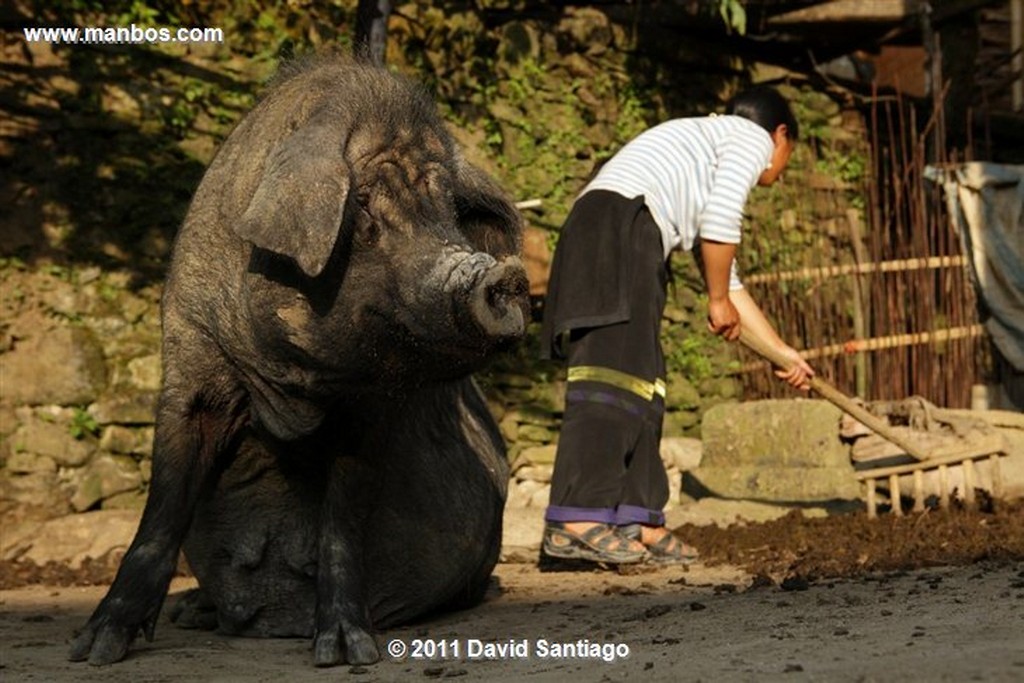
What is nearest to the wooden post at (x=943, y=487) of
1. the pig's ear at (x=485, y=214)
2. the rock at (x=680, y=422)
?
the rock at (x=680, y=422)

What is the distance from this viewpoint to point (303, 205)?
349 centimetres

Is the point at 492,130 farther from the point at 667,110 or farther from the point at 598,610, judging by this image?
the point at 598,610

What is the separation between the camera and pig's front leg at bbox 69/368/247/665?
3803mm

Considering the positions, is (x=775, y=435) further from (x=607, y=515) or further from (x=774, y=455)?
(x=607, y=515)

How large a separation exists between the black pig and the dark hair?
207 centimetres

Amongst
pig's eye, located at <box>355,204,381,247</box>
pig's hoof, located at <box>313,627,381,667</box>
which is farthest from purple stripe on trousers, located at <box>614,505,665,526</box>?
pig's eye, located at <box>355,204,381,247</box>

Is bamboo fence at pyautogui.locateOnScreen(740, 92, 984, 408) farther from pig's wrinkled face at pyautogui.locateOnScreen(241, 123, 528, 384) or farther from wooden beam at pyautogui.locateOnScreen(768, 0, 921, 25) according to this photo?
pig's wrinkled face at pyautogui.locateOnScreen(241, 123, 528, 384)

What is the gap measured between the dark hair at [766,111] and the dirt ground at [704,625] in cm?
153

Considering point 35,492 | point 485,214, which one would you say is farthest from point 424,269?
point 35,492

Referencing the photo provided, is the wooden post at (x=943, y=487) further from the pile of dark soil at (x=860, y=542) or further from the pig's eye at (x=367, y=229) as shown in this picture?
the pig's eye at (x=367, y=229)

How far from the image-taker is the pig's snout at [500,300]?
10.9ft

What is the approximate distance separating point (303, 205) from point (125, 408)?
13.4ft

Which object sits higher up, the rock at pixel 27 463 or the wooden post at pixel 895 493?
the rock at pixel 27 463

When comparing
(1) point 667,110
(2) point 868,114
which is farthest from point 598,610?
(2) point 868,114
